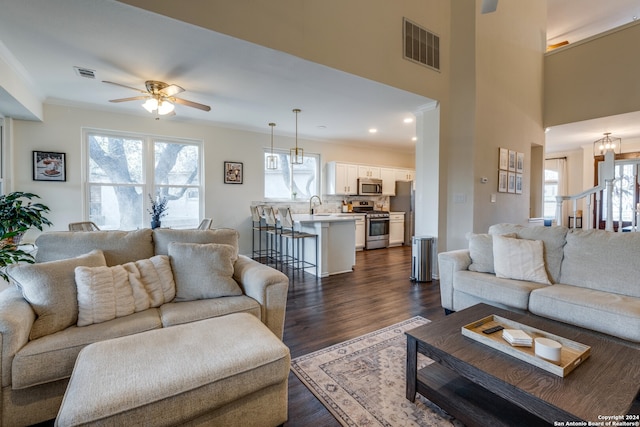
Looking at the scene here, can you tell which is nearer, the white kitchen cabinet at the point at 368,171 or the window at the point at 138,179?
the window at the point at 138,179

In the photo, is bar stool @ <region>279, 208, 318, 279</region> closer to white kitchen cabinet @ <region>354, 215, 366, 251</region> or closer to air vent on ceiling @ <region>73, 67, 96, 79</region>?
white kitchen cabinet @ <region>354, 215, 366, 251</region>

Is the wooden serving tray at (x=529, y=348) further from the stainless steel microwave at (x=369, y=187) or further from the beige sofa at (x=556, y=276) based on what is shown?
the stainless steel microwave at (x=369, y=187)

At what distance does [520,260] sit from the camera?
8.50 feet

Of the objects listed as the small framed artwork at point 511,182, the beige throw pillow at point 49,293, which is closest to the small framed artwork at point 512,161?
the small framed artwork at point 511,182

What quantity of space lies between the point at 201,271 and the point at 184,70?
2.28 metres

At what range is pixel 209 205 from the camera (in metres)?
5.48

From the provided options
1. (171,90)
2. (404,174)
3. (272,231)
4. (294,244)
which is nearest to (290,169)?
(272,231)

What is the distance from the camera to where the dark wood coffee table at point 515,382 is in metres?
1.14

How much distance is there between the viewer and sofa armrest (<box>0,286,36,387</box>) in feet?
4.55

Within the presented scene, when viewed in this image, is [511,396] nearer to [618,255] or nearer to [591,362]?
[591,362]

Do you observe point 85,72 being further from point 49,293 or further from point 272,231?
point 272,231

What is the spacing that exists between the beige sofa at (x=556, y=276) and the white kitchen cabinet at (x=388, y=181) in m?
4.77

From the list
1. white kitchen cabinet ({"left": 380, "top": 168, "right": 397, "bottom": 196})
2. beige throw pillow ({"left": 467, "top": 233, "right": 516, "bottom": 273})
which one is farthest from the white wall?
beige throw pillow ({"left": 467, "top": 233, "right": 516, "bottom": 273})

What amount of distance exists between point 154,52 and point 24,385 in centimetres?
271
